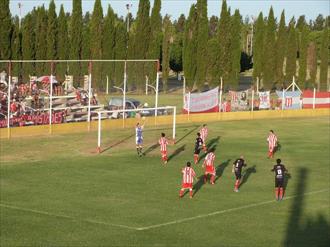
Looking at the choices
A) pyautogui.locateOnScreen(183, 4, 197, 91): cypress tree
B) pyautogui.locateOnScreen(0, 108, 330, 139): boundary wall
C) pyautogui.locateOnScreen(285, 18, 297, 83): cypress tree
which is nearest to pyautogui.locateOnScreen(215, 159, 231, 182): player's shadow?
pyautogui.locateOnScreen(0, 108, 330, 139): boundary wall

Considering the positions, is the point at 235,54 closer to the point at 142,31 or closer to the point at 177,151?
the point at 142,31

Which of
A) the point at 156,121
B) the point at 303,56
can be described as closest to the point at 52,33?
the point at 156,121

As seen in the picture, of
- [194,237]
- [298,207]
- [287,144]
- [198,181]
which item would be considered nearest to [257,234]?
[194,237]

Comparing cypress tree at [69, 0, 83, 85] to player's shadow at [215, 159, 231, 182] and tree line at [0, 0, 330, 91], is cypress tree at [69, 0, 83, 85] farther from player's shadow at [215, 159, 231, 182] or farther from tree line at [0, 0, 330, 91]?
player's shadow at [215, 159, 231, 182]

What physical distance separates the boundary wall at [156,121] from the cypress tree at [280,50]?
60.7ft

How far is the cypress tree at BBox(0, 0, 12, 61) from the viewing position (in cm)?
7401

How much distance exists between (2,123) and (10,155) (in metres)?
5.97

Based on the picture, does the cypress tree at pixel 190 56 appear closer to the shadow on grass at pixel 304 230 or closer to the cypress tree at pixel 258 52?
the cypress tree at pixel 258 52

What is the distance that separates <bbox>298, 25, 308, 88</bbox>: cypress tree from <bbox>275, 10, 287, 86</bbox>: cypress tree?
3673mm

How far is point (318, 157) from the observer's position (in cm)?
4159

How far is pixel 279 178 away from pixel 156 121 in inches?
992

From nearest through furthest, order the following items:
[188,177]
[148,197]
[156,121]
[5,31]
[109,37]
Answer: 1. [188,177]
2. [148,197]
3. [156,121]
4. [5,31]
5. [109,37]

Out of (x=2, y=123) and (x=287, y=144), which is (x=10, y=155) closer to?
(x=2, y=123)

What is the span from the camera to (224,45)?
86062mm
